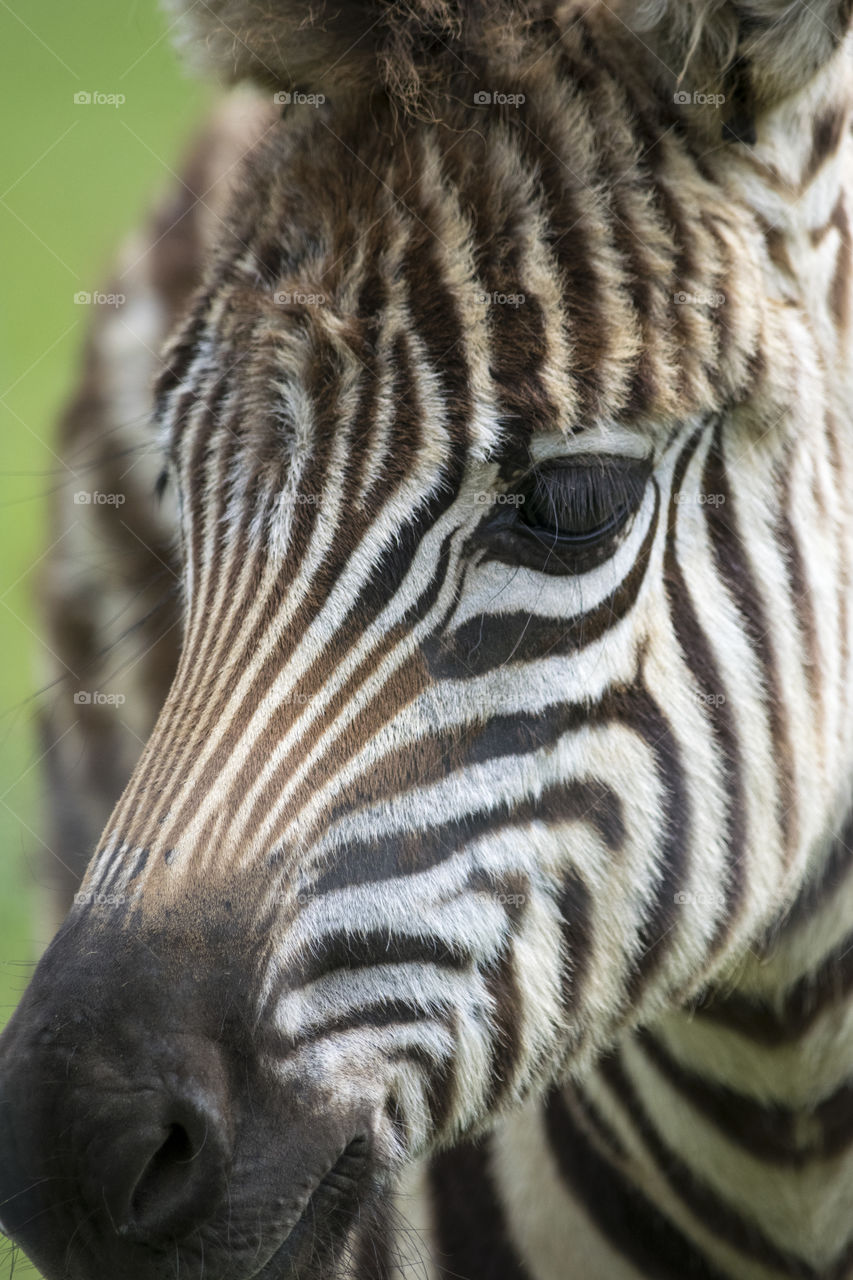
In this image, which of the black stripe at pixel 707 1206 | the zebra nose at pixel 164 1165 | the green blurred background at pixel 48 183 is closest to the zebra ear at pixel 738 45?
the zebra nose at pixel 164 1165

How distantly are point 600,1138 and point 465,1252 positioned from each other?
424mm

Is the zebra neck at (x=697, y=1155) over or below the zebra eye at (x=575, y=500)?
below

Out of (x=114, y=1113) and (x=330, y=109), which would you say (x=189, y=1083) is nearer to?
(x=114, y=1113)

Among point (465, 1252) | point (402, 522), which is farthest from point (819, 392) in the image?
point (465, 1252)

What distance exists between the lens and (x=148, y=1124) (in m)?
1.49

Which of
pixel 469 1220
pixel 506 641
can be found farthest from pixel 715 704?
pixel 469 1220

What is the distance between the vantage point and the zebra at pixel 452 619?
5.29 feet

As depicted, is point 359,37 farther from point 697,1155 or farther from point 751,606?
point 697,1155

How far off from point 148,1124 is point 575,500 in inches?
43.1

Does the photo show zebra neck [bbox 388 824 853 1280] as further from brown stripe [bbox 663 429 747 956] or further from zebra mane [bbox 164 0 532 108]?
zebra mane [bbox 164 0 532 108]

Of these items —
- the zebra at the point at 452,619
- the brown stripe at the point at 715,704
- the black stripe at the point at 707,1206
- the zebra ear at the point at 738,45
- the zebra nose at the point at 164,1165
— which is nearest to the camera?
the zebra nose at the point at 164,1165

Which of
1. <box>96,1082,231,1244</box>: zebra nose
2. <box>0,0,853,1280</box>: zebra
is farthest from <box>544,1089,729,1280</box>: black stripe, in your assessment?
<box>96,1082,231,1244</box>: zebra nose

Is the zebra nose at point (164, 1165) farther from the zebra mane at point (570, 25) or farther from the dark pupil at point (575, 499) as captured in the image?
the zebra mane at point (570, 25)

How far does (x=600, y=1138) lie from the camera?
2.58m
